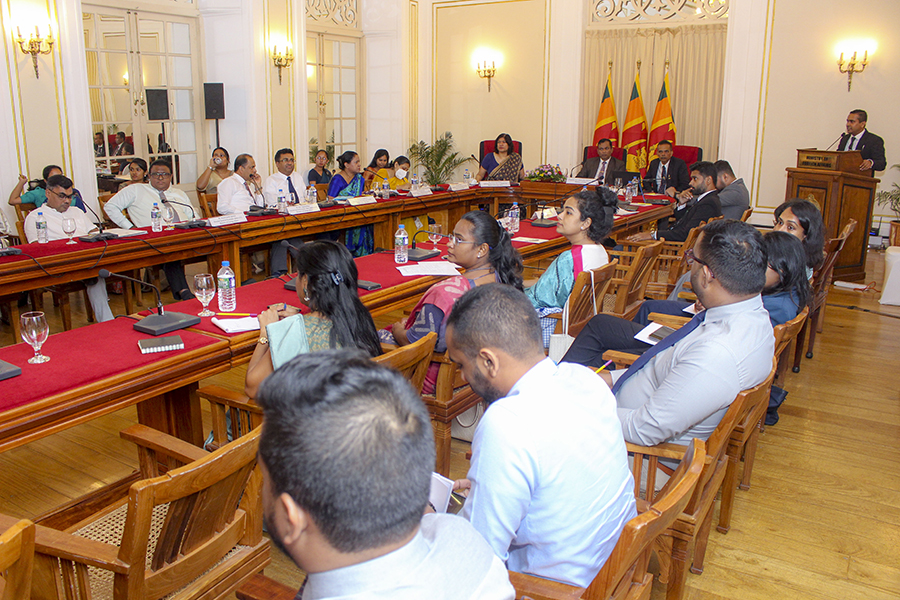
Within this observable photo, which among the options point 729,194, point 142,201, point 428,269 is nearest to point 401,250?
point 428,269

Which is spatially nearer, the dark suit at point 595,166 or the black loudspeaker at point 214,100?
the black loudspeaker at point 214,100

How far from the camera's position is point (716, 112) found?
9.27 metres

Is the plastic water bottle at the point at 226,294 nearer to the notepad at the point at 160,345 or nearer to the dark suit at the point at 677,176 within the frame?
the notepad at the point at 160,345

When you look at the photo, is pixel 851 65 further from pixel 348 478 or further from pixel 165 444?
pixel 348 478

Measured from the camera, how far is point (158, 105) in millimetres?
7266

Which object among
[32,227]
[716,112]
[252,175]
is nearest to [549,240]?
[252,175]

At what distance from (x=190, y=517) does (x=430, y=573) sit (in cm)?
82

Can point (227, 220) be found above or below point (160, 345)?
above

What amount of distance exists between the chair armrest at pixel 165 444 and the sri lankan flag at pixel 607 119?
8610 millimetres

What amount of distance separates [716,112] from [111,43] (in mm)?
7184

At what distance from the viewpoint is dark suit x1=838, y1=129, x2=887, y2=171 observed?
7.40 metres

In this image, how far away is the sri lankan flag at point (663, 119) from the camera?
9289 mm

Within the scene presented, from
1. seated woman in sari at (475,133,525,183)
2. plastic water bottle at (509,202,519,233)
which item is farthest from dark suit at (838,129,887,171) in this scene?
plastic water bottle at (509,202,519,233)

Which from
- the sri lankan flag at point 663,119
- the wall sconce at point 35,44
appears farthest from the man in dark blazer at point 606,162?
the wall sconce at point 35,44
